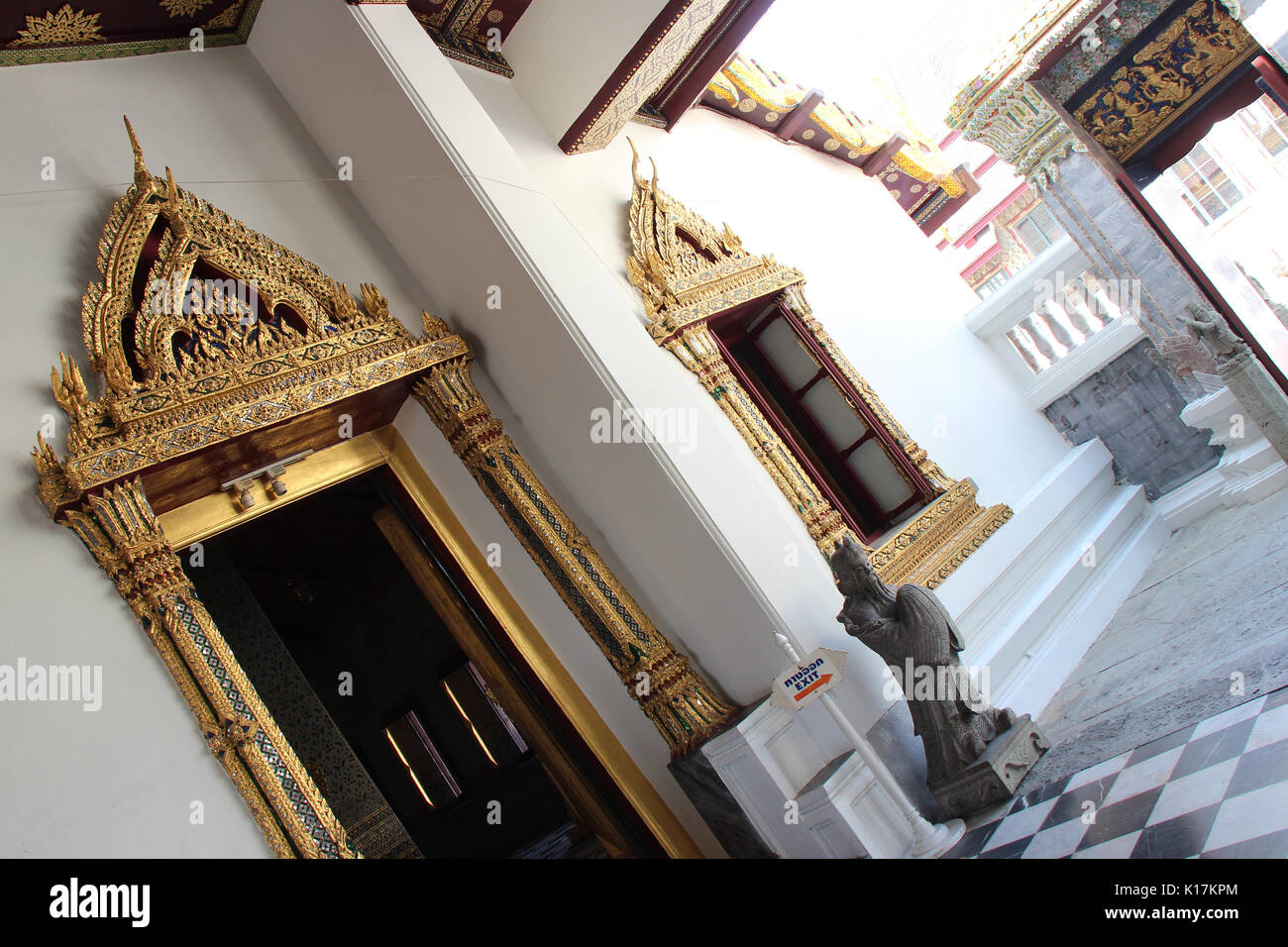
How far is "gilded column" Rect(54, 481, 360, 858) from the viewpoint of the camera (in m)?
2.57

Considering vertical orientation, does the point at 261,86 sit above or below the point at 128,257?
above

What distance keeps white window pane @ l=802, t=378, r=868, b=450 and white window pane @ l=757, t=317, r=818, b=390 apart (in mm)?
102

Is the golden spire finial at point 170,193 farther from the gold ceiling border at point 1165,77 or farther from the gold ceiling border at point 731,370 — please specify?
the gold ceiling border at point 1165,77

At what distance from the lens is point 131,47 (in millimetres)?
3564

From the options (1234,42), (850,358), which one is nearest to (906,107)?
(1234,42)

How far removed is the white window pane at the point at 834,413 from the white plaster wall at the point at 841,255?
20.7 inches

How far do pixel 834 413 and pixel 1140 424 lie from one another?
2.90 m

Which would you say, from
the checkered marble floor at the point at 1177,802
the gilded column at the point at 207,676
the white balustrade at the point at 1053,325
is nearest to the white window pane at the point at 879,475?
the white balustrade at the point at 1053,325

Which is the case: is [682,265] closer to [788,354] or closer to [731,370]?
[731,370]

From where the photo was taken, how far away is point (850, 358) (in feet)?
18.8

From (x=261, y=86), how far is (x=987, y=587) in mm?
4490

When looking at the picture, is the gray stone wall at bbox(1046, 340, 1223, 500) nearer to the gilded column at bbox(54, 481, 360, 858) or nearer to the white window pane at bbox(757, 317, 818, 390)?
the white window pane at bbox(757, 317, 818, 390)

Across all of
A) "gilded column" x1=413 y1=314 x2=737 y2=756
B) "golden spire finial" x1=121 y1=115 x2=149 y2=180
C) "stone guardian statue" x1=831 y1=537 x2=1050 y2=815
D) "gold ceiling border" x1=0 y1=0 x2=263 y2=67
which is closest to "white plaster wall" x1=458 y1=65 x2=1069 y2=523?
"gold ceiling border" x1=0 y1=0 x2=263 y2=67

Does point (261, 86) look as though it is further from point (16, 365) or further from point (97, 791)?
point (97, 791)
